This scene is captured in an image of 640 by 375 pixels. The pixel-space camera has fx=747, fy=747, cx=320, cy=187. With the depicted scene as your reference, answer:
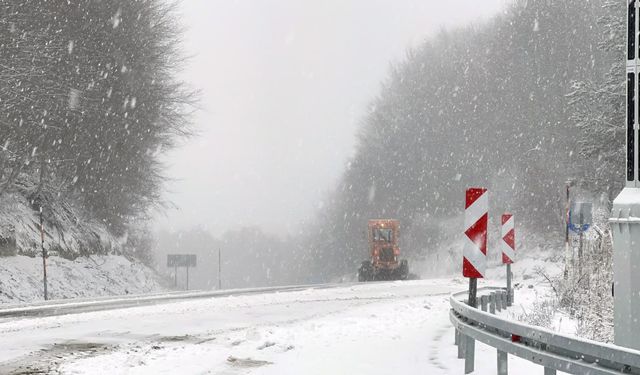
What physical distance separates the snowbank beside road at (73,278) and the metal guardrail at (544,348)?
17.1 m

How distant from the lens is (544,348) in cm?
624

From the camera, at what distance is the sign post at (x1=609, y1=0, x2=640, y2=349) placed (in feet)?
23.3

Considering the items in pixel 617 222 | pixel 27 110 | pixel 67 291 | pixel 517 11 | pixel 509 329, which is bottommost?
pixel 67 291

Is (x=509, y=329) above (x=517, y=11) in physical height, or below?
below

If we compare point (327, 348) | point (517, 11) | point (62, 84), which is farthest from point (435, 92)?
point (327, 348)

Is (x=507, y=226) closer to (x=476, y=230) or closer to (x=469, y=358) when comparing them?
(x=476, y=230)

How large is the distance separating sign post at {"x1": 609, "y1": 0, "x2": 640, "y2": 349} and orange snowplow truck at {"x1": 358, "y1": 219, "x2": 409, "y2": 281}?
3232 centimetres

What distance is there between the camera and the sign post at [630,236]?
711 centimetres

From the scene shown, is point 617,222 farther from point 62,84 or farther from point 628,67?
point 62,84

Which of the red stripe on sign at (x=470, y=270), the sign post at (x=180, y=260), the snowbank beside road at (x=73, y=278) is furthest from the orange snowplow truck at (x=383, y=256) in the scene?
the red stripe on sign at (x=470, y=270)

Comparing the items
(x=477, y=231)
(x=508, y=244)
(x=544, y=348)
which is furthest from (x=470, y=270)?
(x=508, y=244)

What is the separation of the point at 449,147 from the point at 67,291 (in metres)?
40.5

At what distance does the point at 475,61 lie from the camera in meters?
59.3

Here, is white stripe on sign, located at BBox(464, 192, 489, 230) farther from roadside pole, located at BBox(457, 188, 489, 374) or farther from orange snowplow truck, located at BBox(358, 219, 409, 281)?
orange snowplow truck, located at BBox(358, 219, 409, 281)
